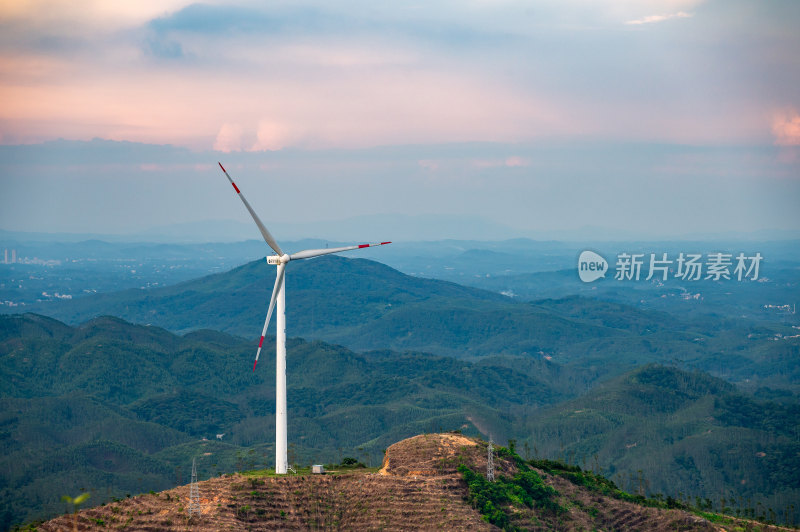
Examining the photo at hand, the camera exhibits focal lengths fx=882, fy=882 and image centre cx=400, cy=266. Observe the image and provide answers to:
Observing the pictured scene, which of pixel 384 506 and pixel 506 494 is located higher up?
pixel 506 494

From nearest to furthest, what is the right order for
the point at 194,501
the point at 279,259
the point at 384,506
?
the point at 194,501, the point at 384,506, the point at 279,259

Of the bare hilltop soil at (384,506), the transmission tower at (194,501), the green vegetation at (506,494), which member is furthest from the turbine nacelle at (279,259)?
the green vegetation at (506,494)

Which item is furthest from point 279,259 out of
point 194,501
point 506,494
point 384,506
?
point 506,494

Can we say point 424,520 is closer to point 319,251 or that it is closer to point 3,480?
point 319,251

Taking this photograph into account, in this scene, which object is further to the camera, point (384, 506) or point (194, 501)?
point (384, 506)

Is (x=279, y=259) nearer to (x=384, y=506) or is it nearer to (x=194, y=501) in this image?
(x=194, y=501)

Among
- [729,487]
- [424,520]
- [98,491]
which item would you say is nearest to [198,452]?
[98,491]

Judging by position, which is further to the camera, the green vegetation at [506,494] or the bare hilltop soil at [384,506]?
the green vegetation at [506,494]

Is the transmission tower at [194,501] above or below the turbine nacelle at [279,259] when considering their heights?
below

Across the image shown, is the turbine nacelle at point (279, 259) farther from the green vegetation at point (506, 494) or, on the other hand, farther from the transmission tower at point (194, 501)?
the green vegetation at point (506, 494)
